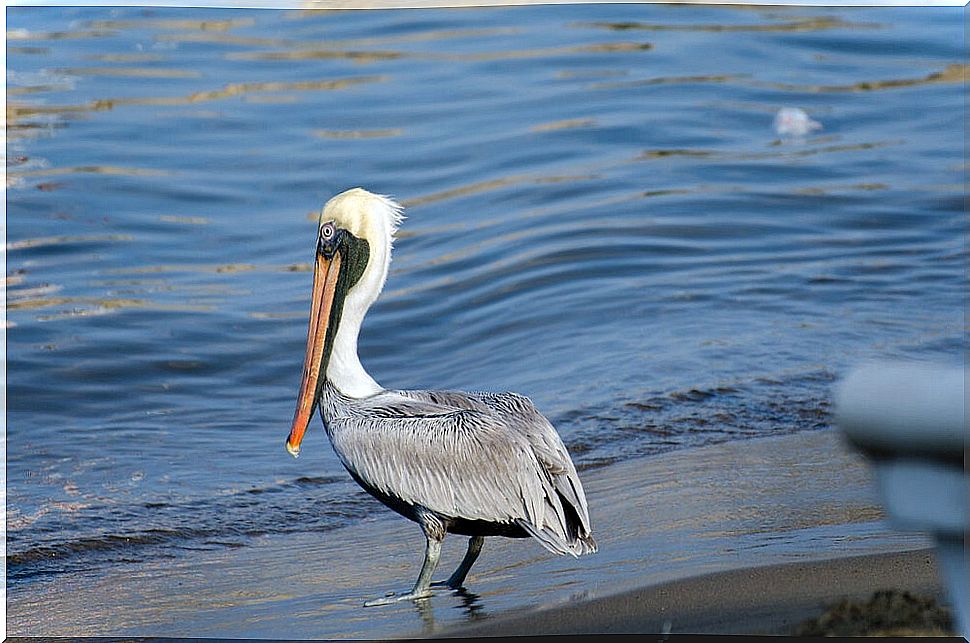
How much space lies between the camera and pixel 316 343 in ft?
13.1

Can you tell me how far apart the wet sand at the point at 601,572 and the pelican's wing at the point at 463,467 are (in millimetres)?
241

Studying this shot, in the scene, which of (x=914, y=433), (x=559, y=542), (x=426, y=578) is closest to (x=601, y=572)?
(x=559, y=542)

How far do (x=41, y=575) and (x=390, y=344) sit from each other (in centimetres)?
278

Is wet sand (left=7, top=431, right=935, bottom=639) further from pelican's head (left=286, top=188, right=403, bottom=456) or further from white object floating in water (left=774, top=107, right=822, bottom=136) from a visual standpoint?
white object floating in water (left=774, top=107, right=822, bottom=136)

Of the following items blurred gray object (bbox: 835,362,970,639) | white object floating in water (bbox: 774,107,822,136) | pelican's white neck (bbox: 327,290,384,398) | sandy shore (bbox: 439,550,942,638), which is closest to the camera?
→ blurred gray object (bbox: 835,362,970,639)

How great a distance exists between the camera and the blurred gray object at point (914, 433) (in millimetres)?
1051

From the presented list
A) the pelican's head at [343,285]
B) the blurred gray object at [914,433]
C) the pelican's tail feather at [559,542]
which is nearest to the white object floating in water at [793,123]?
the pelican's head at [343,285]

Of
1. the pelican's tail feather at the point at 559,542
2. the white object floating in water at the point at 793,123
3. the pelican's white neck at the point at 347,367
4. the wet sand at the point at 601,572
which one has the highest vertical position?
the white object floating in water at the point at 793,123

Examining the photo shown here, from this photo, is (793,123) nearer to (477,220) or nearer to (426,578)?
(477,220)

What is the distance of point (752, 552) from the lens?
3959 millimetres

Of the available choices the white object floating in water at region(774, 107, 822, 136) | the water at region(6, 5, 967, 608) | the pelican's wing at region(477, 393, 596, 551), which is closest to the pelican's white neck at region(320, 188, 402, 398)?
the pelican's wing at region(477, 393, 596, 551)

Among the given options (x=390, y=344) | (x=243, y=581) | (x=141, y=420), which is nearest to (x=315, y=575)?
(x=243, y=581)

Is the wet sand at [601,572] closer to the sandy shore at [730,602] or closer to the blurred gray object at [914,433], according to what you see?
the sandy shore at [730,602]

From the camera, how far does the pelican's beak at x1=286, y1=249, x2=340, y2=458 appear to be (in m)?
3.97
